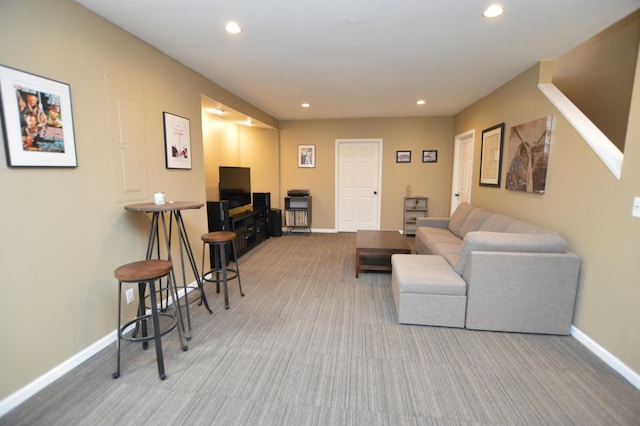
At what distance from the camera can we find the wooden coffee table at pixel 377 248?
359 centimetres

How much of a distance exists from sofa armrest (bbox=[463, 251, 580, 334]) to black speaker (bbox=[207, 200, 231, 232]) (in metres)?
3.07

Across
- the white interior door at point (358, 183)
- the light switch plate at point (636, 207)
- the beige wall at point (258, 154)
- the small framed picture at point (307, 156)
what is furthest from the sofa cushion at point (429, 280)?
the beige wall at point (258, 154)

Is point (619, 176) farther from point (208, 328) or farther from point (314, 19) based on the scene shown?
point (208, 328)

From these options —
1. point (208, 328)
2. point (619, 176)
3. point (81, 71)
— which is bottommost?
point (208, 328)

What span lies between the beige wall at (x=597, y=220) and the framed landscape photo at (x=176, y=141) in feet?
12.2

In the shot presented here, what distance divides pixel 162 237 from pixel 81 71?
146cm

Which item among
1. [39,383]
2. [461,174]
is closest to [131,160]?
[39,383]

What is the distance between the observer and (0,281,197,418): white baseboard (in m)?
1.64

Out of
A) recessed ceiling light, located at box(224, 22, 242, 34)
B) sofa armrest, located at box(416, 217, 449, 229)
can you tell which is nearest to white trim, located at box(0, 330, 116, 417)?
recessed ceiling light, located at box(224, 22, 242, 34)

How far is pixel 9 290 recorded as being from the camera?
1.64 m

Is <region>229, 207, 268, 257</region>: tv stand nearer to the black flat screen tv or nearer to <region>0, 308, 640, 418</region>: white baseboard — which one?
the black flat screen tv

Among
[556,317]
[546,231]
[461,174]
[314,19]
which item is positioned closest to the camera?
[314,19]

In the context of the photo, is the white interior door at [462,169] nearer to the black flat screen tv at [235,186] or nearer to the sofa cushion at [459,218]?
the sofa cushion at [459,218]

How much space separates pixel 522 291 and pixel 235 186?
3.99 metres
